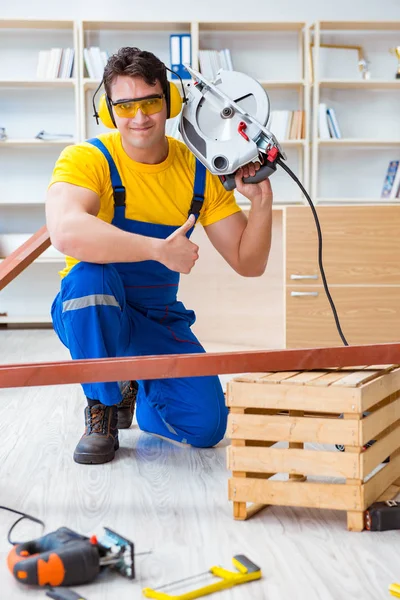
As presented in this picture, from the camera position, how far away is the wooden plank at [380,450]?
142 cm

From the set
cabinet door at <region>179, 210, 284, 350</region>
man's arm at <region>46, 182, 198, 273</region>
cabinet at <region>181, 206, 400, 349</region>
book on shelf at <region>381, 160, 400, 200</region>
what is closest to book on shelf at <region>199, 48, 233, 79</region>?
book on shelf at <region>381, 160, 400, 200</region>

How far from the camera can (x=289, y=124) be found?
5.43m

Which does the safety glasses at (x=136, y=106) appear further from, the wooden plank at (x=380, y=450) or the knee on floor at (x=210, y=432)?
the wooden plank at (x=380, y=450)

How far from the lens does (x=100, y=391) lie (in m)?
1.96

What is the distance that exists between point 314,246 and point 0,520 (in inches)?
90.0

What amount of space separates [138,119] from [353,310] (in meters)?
1.90

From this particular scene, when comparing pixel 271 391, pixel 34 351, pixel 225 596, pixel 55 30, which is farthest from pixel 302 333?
pixel 55 30

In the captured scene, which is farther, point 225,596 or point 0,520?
point 0,520

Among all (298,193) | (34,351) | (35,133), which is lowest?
(34,351)

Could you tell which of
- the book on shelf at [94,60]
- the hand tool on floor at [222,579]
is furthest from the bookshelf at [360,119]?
the hand tool on floor at [222,579]

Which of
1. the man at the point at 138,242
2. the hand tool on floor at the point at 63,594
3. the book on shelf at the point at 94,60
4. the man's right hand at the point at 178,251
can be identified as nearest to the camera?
the hand tool on floor at the point at 63,594

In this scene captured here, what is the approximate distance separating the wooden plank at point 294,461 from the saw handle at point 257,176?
0.68 m

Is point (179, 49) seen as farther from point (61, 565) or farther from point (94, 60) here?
point (61, 565)

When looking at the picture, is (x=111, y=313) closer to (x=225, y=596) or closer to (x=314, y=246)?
(x=225, y=596)
